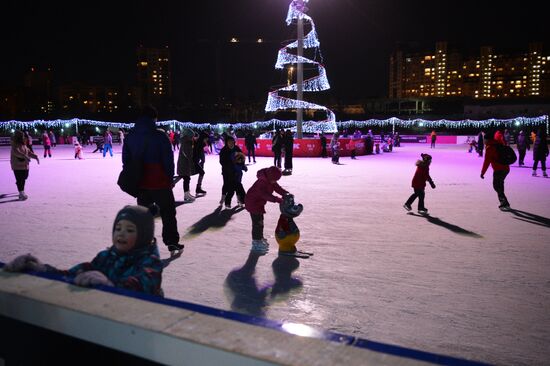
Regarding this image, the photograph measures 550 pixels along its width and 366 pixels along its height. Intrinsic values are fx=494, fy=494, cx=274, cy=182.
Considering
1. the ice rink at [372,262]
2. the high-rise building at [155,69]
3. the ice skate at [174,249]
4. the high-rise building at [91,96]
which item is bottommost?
the ice rink at [372,262]

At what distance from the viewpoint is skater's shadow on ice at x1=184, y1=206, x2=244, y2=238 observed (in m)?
6.80

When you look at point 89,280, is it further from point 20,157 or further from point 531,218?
point 20,157

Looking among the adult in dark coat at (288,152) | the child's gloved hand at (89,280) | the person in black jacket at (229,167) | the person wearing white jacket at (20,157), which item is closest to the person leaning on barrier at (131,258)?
the child's gloved hand at (89,280)

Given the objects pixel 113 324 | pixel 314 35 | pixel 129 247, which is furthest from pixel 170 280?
pixel 314 35

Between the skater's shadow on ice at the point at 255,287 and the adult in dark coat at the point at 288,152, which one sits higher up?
the adult in dark coat at the point at 288,152

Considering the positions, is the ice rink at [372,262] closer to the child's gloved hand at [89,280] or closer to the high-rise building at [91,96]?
the child's gloved hand at [89,280]

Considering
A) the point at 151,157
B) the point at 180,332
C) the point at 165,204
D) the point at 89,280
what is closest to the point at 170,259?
the point at 165,204

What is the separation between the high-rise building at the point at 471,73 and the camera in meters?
142

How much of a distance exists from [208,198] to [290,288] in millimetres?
6000

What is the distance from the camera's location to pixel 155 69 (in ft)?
584

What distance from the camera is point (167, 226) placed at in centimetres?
541

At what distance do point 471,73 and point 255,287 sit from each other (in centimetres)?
16609

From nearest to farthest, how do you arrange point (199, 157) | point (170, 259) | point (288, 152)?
point (170, 259)
point (199, 157)
point (288, 152)

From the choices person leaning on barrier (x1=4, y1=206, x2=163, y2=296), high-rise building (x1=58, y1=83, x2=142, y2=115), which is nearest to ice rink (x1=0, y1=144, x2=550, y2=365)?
person leaning on barrier (x1=4, y1=206, x2=163, y2=296)
